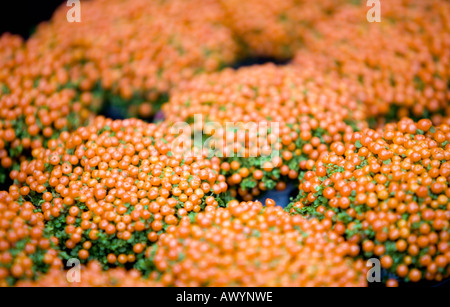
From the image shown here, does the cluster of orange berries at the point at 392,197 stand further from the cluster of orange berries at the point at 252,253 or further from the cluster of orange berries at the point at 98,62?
the cluster of orange berries at the point at 98,62

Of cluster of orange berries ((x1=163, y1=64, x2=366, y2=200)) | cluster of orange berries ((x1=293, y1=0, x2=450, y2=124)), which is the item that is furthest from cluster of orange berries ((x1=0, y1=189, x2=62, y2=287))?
cluster of orange berries ((x1=293, y1=0, x2=450, y2=124))

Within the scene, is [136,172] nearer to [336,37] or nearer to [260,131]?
[260,131]

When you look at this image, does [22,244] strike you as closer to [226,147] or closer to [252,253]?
[252,253]

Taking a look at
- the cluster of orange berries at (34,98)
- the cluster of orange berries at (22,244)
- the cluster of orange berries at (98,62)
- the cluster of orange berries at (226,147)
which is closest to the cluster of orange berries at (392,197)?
the cluster of orange berries at (226,147)

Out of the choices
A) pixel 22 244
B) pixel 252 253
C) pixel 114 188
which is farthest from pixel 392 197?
pixel 22 244

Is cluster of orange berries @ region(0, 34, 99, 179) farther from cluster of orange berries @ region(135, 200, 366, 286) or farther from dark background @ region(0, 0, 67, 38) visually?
cluster of orange berries @ region(135, 200, 366, 286)

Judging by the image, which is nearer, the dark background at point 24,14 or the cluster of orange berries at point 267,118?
the cluster of orange berries at point 267,118
